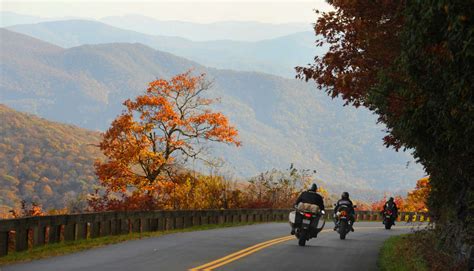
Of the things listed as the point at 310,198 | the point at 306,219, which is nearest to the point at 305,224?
the point at 306,219

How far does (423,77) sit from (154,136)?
116 ft

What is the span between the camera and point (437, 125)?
13.7 m

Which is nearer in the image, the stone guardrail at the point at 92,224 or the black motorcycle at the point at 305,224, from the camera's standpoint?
the stone guardrail at the point at 92,224

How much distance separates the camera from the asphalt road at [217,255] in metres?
15.8

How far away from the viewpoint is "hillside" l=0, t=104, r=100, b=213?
120 meters

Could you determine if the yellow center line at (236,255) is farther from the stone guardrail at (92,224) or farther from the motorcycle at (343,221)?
the stone guardrail at (92,224)

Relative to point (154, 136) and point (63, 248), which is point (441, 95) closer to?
point (63, 248)

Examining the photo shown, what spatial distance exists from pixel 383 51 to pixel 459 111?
5.52 meters

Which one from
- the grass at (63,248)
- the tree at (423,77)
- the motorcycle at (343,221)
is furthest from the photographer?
the motorcycle at (343,221)

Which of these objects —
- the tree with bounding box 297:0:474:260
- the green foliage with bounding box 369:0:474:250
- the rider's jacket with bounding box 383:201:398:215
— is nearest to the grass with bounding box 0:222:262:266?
the tree with bounding box 297:0:474:260

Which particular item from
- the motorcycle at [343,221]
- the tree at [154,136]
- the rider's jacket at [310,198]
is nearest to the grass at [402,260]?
the rider's jacket at [310,198]

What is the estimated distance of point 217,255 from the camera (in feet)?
61.3

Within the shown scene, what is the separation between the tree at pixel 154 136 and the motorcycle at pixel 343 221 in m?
17.4

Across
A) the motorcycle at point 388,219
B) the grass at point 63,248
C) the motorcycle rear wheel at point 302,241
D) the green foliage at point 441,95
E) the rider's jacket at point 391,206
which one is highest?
the green foliage at point 441,95
